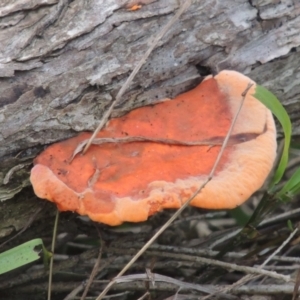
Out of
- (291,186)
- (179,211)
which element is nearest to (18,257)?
(179,211)

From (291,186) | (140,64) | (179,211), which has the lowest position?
(291,186)

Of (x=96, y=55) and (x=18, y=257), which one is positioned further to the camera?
(x=96, y=55)

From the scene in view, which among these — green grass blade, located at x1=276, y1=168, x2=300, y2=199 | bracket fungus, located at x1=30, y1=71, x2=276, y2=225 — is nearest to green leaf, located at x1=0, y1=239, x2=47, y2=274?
bracket fungus, located at x1=30, y1=71, x2=276, y2=225

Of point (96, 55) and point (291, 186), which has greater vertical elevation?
point (96, 55)

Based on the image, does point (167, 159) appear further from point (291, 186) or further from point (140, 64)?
point (291, 186)

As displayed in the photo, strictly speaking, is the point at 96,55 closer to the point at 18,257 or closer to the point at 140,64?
the point at 140,64

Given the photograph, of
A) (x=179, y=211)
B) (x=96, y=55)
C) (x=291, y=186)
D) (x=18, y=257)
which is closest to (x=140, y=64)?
(x=96, y=55)

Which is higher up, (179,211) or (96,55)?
(96,55)

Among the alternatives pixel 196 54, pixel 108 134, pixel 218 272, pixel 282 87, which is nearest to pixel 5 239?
pixel 108 134

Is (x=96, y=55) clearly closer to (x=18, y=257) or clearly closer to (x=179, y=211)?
(x=179, y=211)
